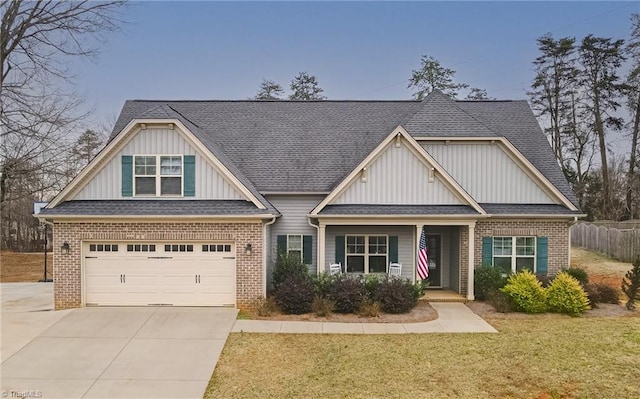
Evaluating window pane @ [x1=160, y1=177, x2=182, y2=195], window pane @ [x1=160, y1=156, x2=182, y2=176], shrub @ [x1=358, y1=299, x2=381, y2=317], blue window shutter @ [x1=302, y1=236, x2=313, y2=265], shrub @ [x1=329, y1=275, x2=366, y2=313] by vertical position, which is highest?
window pane @ [x1=160, y1=156, x2=182, y2=176]

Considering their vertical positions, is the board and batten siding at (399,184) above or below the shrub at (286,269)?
above

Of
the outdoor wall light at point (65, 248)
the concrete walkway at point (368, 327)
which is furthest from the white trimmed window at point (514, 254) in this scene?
the outdoor wall light at point (65, 248)

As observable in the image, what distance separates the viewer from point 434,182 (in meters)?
15.7

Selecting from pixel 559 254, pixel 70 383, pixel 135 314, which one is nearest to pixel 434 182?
pixel 559 254

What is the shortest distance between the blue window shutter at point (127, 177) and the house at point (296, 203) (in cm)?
3

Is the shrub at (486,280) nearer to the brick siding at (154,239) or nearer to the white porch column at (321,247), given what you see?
the white porch column at (321,247)

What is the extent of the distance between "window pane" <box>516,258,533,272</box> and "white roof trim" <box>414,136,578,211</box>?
95.7 inches

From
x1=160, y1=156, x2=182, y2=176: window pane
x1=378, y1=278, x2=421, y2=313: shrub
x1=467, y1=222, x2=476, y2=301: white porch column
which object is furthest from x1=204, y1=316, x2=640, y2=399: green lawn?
x1=160, y1=156, x2=182, y2=176: window pane

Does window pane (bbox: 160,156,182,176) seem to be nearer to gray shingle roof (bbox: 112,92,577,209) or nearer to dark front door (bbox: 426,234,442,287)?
gray shingle roof (bbox: 112,92,577,209)

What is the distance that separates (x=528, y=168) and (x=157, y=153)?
13.0 meters

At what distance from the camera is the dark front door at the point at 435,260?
1772 centimetres

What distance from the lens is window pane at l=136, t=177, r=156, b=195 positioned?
1455 centimetres

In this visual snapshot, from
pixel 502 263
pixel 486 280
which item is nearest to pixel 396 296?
pixel 486 280

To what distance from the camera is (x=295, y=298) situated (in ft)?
45.4
